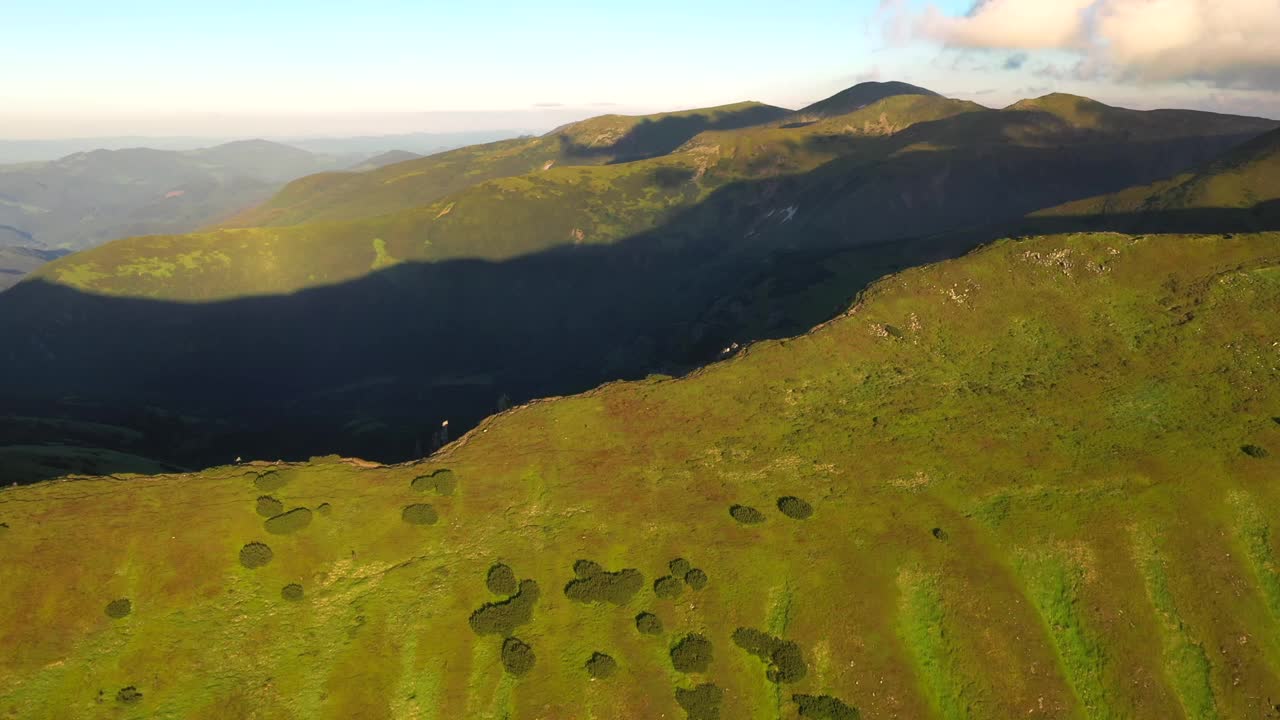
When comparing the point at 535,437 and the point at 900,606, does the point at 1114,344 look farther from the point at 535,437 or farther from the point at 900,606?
the point at 535,437

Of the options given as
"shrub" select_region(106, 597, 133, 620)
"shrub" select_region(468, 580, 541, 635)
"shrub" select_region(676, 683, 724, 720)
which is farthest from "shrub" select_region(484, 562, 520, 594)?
"shrub" select_region(106, 597, 133, 620)

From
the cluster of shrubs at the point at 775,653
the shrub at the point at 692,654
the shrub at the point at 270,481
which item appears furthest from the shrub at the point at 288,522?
the cluster of shrubs at the point at 775,653

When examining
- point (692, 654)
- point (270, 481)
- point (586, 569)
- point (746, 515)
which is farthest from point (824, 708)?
point (270, 481)

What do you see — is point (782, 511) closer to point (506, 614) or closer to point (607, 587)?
point (607, 587)

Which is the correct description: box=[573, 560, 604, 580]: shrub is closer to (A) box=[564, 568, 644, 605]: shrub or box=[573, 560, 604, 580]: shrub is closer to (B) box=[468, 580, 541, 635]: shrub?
(A) box=[564, 568, 644, 605]: shrub

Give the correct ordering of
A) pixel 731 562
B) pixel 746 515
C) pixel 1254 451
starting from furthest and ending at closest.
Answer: pixel 746 515, pixel 1254 451, pixel 731 562

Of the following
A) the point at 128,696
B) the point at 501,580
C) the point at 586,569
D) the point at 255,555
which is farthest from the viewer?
the point at 586,569
